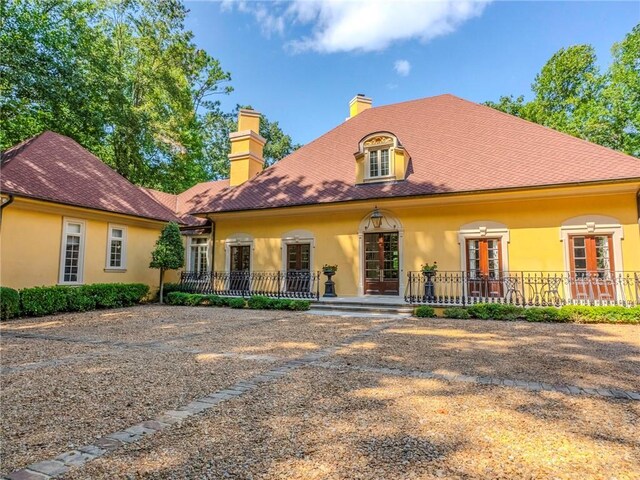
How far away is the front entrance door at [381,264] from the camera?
1290 centimetres

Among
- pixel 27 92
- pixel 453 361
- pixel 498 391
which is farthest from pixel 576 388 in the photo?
pixel 27 92

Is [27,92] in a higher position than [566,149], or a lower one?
higher

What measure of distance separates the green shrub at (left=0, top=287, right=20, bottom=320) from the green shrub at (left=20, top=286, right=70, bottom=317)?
260 mm

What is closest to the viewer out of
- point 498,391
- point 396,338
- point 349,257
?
point 498,391

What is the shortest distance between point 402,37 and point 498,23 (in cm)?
365

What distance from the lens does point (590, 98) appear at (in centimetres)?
2184

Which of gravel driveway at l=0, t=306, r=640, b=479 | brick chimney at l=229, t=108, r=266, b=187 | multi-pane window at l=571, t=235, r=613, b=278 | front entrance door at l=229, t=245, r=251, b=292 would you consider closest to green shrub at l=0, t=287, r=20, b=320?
gravel driveway at l=0, t=306, r=640, b=479

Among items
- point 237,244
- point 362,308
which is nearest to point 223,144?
point 237,244

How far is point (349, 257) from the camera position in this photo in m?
13.4

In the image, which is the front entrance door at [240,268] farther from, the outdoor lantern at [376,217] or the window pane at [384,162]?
the window pane at [384,162]

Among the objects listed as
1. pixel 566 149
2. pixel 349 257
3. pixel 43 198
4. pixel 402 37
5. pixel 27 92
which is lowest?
pixel 349 257

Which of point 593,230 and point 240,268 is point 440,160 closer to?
point 593,230

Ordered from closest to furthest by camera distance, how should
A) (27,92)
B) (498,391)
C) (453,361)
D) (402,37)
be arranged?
1. (498,391)
2. (453,361)
3. (402,37)
4. (27,92)

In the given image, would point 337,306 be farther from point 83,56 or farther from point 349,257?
point 83,56
